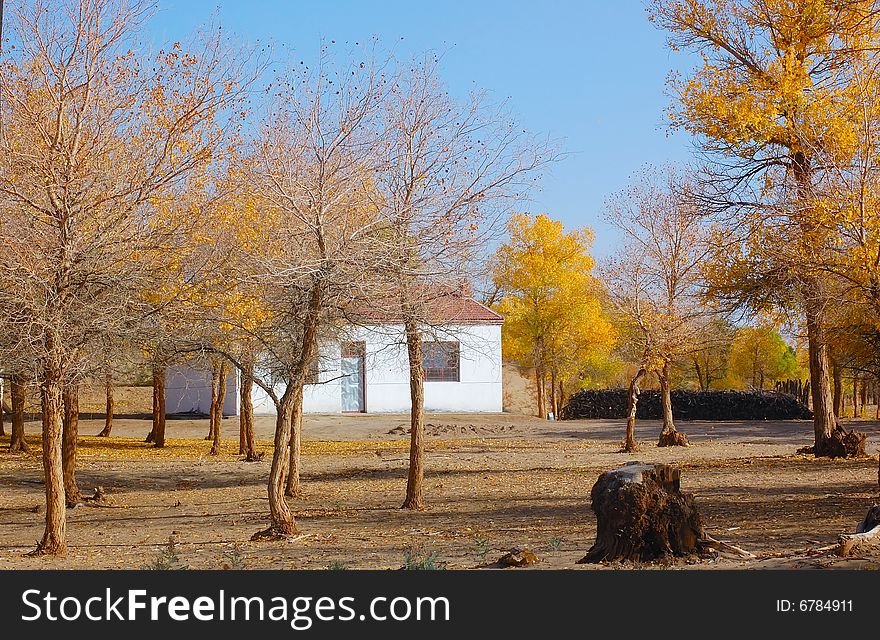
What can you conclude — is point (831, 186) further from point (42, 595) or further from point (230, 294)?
point (42, 595)

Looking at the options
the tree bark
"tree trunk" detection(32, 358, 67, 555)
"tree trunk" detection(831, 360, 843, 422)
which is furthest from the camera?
"tree trunk" detection(831, 360, 843, 422)

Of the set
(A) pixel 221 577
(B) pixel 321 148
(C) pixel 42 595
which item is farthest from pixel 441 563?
(B) pixel 321 148

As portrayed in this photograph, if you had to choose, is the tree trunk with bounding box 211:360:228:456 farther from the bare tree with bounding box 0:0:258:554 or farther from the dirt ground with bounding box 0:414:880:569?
the bare tree with bounding box 0:0:258:554

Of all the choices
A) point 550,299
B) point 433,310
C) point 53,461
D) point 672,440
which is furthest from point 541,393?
point 53,461

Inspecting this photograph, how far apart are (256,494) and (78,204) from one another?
28.2ft

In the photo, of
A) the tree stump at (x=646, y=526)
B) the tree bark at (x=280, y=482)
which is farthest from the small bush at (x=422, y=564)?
the tree bark at (x=280, y=482)

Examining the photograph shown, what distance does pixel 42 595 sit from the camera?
23.2ft

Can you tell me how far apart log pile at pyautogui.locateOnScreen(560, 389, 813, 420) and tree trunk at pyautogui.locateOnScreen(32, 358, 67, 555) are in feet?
109

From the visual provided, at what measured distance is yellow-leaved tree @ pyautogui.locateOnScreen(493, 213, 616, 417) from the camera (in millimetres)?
42375

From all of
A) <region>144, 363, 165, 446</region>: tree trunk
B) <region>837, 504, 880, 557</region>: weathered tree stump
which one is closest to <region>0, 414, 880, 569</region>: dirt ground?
<region>837, 504, 880, 557</region>: weathered tree stump

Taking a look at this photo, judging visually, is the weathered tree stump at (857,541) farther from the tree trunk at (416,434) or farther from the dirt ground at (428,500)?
the tree trunk at (416,434)

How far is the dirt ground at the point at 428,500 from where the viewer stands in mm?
11242

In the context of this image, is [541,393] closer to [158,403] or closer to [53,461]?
[158,403]

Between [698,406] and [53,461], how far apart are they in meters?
33.7
